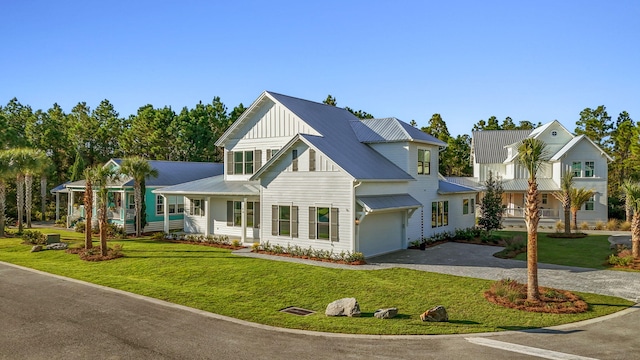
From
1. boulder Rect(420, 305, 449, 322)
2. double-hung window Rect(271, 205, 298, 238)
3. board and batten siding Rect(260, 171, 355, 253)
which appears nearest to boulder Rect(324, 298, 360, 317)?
boulder Rect(420, 305, 449, 322)

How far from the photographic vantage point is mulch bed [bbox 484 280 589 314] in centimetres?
1359

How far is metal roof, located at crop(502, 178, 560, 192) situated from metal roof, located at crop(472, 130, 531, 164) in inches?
156

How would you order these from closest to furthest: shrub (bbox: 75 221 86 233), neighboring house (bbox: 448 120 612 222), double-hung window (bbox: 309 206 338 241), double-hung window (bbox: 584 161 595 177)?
double-hung window (bbox: 309 206 338 241) < shrub (bbox: 75 221 86 233) < neighboring house (bbox: 448 120 612 222) < double-hung window (bbox: 584 161 595 177)

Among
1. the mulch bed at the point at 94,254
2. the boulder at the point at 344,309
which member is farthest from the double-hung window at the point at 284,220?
the boulder at the point at 344,309

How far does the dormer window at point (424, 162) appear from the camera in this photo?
28312 mm

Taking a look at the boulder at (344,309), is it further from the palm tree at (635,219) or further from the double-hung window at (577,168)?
the double-hung window at (577,168)

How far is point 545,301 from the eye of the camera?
564 inches

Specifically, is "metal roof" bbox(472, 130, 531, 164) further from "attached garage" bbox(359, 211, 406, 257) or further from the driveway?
"attached garage" bbox(359, 211, 406, 257)

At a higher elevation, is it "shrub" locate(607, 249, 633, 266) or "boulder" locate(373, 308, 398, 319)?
"shrub" locate(607, 249, 633, 266)

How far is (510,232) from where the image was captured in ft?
115

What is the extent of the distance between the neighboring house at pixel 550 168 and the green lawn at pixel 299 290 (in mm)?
28562

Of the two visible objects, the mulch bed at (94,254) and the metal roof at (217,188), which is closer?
the mulch bed at (94,254)

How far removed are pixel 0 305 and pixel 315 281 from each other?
10.7 m

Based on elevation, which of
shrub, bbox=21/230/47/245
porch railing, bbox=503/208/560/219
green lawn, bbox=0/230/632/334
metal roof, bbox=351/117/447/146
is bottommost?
green lawn, bbox=0/230/632/334
